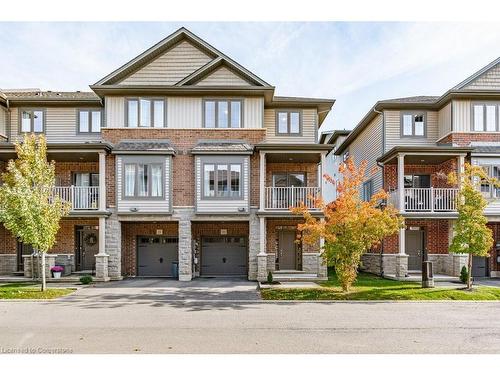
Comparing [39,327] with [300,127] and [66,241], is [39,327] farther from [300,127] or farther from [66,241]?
[300,127]

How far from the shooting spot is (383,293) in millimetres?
15688

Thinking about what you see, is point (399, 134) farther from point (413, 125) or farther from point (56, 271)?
point (56, 271)

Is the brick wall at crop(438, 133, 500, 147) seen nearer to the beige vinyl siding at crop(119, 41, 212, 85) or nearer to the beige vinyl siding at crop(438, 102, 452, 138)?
the beige vinyl siding at crop(438, 102, 452, 138)

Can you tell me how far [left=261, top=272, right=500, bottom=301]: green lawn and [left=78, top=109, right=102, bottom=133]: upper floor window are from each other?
13.4 metres

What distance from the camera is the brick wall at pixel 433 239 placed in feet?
71.8

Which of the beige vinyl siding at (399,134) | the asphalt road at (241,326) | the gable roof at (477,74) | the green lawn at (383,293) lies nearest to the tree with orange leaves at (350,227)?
the green lawn at (383,293)

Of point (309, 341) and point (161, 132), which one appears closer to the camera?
point (309, 341)

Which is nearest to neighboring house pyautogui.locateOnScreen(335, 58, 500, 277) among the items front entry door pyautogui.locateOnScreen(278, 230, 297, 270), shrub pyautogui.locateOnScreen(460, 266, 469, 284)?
shrub pyautogui.locateOnScreen(460, 266, 469, 284)

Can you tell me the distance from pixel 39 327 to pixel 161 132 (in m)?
12.5

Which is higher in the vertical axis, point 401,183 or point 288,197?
point 401,183

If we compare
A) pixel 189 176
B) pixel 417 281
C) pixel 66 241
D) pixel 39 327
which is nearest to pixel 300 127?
pixel 189 176

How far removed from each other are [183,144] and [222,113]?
2.65 m

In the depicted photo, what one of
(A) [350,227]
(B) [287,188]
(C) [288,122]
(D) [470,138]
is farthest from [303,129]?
(D) [470,138]

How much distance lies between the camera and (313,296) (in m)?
15.2
